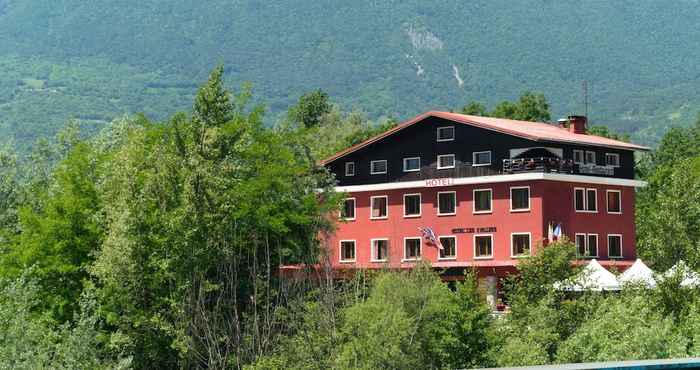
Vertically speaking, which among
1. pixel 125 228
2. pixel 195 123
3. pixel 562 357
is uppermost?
pixel 195 123

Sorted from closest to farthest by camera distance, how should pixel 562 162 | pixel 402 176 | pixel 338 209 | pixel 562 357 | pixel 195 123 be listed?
pixel 562 357 < pixel 195 123 < pixel 338 209 < pixel 562 162 < pixel 402 176

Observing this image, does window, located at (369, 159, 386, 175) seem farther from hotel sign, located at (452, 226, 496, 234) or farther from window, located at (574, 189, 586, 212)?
window, located at (574, 189, 586, 212)

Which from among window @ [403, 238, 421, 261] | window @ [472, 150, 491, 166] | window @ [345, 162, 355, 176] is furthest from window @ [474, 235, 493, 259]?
window @ [345, 162, 355, 176]

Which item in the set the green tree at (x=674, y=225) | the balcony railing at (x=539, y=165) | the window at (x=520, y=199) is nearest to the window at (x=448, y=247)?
the window at (x=520, y=199)

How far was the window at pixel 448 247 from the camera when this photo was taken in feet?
250

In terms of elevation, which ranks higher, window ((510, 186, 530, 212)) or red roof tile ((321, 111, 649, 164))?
red roof tile ((321, 111, 649, 164))

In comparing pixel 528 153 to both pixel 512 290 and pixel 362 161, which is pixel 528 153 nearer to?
pixel 362 161

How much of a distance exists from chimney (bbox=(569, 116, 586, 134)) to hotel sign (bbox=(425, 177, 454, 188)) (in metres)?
10.2

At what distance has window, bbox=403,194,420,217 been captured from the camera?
257 ft

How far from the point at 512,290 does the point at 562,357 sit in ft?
32.0

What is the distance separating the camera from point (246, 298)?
48906 mm

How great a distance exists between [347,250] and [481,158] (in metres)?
12.0

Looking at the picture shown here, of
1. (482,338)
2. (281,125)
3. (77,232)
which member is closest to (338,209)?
(281,125)

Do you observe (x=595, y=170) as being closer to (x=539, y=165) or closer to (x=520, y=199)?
(x=539, y=165)
